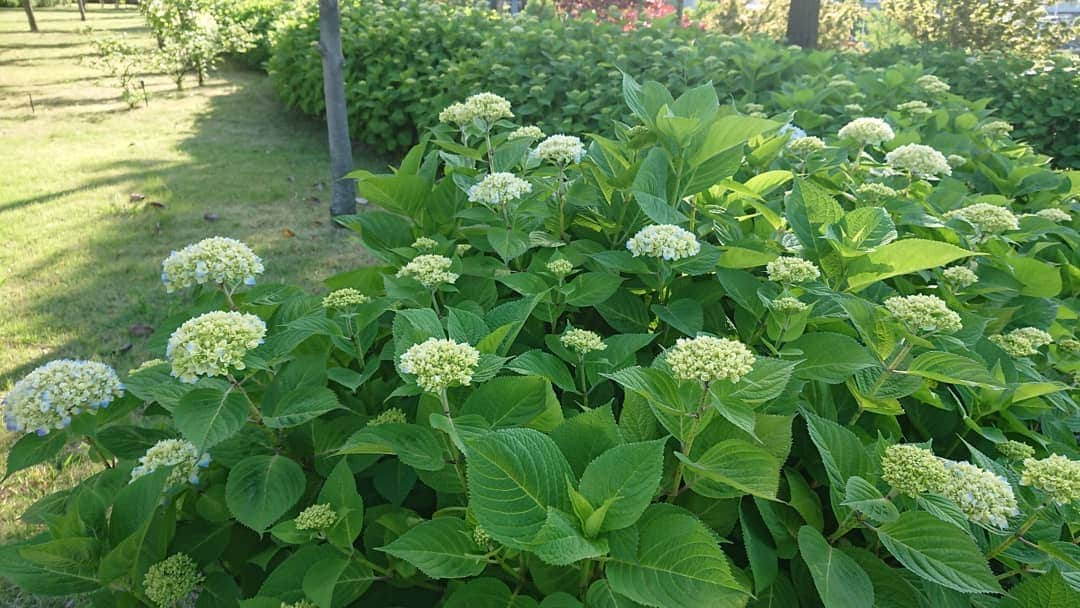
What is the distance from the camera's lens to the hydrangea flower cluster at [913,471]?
3.36 feet

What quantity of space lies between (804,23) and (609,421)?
33.9ft

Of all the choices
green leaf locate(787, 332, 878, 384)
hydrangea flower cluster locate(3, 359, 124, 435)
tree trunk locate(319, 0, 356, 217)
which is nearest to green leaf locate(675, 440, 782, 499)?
green leaf locate(787, 332, 878, 384)

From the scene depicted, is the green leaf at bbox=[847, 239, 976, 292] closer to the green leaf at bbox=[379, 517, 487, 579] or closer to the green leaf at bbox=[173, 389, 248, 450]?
the green leaf at bbox=[379, 517, 487, 579]

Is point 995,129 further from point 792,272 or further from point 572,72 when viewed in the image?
point 572,72

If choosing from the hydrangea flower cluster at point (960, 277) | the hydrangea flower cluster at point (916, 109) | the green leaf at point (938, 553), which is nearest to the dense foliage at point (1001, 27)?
the hydrangea flower cluster at point (916, 109)

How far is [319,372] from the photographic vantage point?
4.38ft

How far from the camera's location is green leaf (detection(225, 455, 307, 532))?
3.85 ft

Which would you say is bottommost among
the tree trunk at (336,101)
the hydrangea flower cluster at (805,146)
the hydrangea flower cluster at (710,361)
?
the tree trunk at (336,101)

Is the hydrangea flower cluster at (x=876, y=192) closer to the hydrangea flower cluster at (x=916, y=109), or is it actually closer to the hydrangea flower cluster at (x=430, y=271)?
the hydrangea flower cluster at (x=430, y=271)

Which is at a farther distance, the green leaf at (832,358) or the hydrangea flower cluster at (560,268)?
the hydrangea flower cluster at (560,268)

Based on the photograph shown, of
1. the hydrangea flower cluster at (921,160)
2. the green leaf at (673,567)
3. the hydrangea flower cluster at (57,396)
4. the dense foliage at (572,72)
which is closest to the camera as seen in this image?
the green leaf at (673,567)

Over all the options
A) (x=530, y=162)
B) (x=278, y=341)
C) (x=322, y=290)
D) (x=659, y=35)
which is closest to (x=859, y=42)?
(x=659, y=35)

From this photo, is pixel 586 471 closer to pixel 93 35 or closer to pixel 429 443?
pixel 429 443

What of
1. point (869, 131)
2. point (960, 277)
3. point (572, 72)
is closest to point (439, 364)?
point (960, 277)
